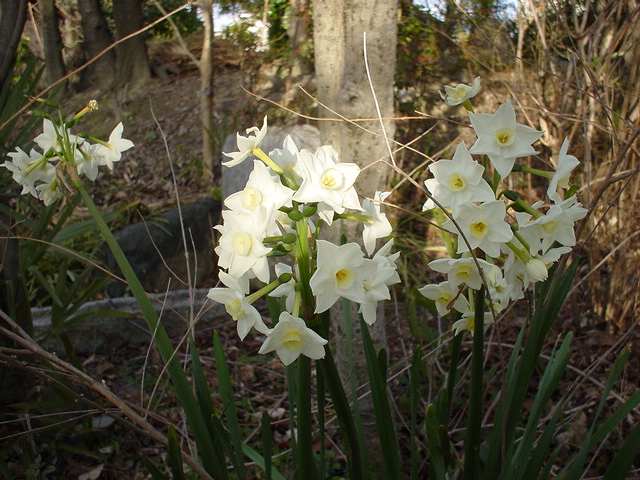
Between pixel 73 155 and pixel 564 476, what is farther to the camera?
pixel 73 155

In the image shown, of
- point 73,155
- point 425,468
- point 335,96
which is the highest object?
point 335,96

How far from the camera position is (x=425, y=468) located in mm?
2291

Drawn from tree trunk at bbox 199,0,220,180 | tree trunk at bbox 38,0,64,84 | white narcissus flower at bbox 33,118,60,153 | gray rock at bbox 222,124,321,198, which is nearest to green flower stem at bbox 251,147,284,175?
white narcissus flower at bbox 33,118,60,153

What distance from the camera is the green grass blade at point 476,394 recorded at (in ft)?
3.85

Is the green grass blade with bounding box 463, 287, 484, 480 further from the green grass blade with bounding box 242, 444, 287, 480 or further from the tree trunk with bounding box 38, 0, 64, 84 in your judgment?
the tree trunk with bounding box 38, 0, 64, 84

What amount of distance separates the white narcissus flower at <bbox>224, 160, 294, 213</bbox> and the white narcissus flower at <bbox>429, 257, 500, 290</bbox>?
11.0 inches

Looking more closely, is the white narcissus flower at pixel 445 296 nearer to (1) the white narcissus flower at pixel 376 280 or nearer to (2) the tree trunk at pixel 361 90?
(1) the white narcissus flower at pixel 376 280

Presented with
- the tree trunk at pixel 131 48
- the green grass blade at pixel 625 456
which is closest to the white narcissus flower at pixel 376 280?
the green grass blade at pixel 625 456

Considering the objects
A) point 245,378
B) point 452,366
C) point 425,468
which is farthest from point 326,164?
point 245,378

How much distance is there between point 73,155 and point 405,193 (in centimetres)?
327

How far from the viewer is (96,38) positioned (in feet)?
29.2

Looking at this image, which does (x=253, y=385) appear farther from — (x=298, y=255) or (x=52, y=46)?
(x=52, y=46)

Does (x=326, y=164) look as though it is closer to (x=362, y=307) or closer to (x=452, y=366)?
(x=362, y=307)

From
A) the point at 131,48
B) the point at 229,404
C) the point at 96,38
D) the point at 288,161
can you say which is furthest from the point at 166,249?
the point at 96,38
